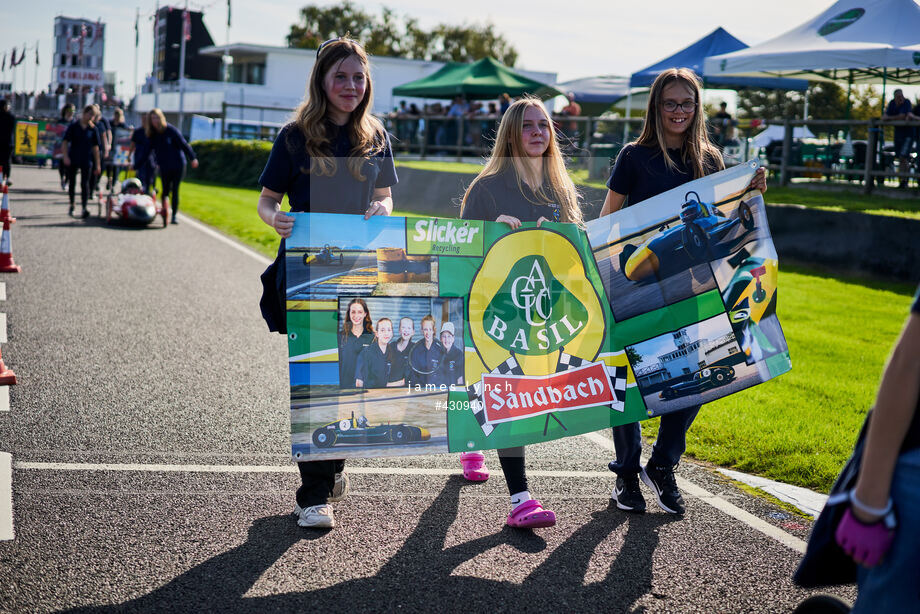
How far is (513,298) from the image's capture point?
4.30 metres

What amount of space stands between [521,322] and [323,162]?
1.17 meters

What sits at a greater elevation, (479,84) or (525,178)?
(479,84)

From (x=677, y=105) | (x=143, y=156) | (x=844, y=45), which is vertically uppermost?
(x=844, y=45)

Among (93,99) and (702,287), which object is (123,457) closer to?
(702,287)

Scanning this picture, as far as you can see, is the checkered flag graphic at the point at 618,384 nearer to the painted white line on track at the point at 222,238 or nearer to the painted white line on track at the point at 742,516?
the painted white line on track at the point at 742,516

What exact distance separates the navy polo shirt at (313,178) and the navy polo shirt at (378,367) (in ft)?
2.32

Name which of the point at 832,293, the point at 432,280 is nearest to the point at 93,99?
the point at 832,293

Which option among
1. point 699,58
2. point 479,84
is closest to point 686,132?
point 699,58

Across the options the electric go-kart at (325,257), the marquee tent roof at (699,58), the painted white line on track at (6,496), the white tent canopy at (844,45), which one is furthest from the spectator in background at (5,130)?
the electric go-kart at (325,257)

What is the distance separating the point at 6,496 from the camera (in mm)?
4324

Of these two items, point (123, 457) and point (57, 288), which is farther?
point (57, 288)

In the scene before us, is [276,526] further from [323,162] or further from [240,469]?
[323,162]

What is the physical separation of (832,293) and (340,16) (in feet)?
293

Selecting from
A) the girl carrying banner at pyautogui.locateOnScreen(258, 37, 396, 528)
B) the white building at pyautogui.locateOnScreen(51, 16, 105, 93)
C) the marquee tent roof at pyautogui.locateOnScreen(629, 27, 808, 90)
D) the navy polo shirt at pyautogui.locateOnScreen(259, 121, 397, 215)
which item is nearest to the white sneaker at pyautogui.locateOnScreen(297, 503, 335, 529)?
the girl carrying banner at pyautogui.locateOnScreen(258, 37, 396, 528)
